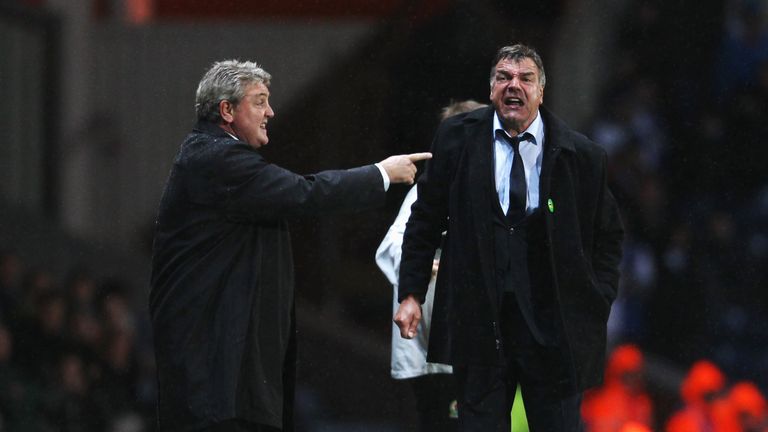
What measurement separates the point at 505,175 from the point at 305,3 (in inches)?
→ 227

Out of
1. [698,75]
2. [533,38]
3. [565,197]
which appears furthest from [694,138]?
[565,197]

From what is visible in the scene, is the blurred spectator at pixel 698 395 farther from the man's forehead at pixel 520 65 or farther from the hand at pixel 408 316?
the man's forehead at pixel 520 65

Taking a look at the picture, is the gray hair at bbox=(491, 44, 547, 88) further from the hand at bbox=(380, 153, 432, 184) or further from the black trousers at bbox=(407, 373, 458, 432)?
the black trousers at bbox=(407, 373, 458, 432)

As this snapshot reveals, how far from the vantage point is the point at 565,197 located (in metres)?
4.68

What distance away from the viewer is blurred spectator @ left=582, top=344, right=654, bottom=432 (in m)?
9.06

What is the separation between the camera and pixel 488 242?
4.64 m

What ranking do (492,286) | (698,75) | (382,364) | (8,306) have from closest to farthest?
1. (492,286)
2. (8,306)
3. (382,364)
4. (698,75)

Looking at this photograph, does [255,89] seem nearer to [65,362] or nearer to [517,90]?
[517,90]

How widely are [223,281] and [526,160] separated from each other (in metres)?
1.00

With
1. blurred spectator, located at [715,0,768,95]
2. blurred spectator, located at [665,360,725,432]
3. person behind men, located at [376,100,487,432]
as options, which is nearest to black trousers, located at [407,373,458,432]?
person behind men, located at [376,100,487,432]

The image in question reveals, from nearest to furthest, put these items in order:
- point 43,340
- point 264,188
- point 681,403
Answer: point 264,188
point 43,340
point 681,403

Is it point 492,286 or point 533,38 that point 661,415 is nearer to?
point 533,38

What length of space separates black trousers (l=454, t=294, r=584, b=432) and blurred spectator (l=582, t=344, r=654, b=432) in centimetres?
426

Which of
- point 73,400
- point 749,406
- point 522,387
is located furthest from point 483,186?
point 749,406
